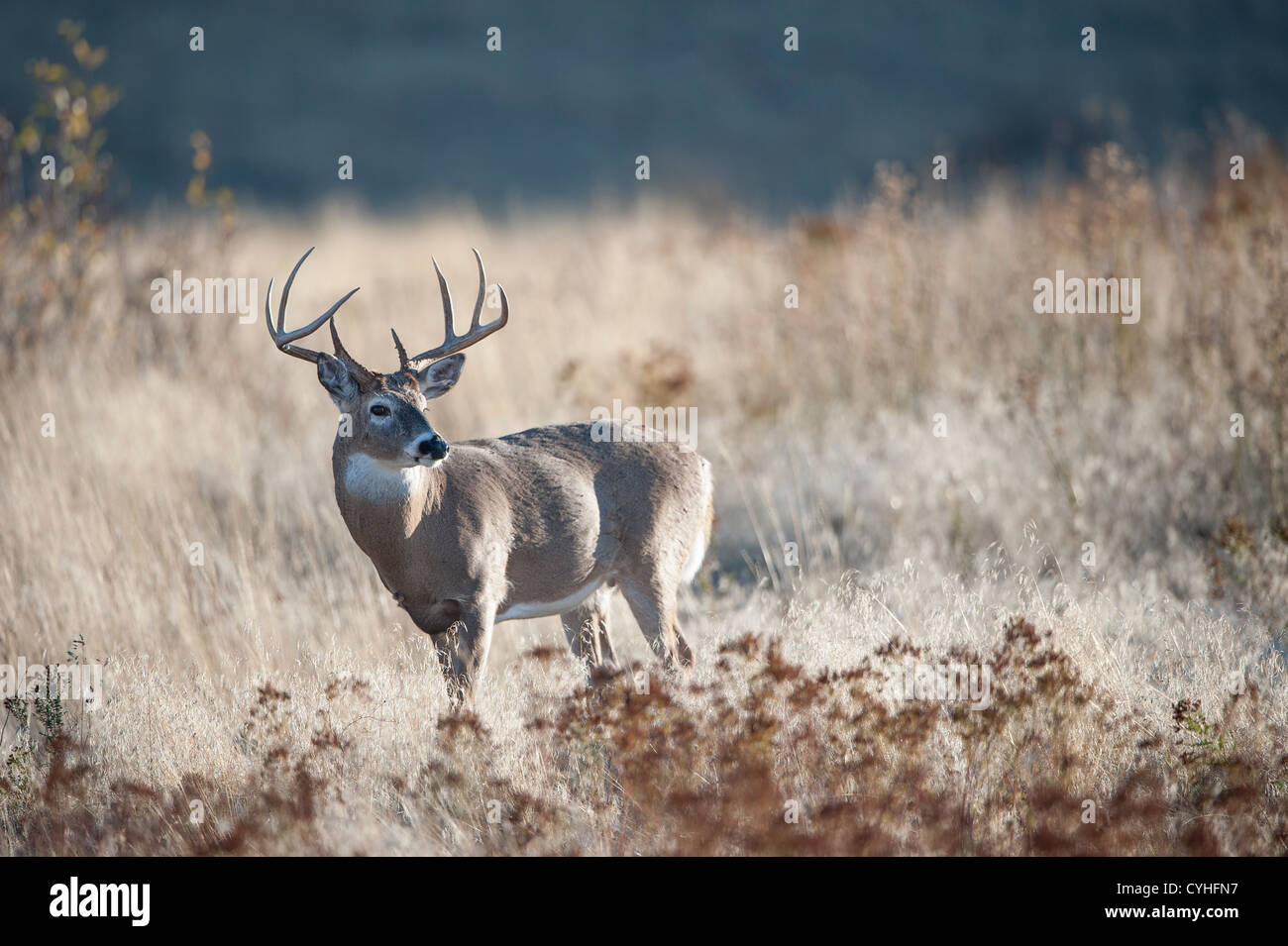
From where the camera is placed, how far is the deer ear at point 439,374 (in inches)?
205

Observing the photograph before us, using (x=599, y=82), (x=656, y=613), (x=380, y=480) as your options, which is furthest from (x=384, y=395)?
(x=599, y=82)

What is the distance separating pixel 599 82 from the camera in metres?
44.4

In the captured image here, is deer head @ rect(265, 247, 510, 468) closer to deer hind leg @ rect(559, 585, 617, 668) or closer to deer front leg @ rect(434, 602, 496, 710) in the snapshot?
deer front leg @ rect(434, 602, 496, 710)

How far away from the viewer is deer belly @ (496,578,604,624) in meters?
5.39

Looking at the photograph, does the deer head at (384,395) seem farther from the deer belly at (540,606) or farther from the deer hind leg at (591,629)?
the deer hind leg at (591,629)

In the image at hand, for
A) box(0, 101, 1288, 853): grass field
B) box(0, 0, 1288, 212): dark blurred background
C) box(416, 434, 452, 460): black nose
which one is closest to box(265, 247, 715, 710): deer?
box(416, 434, 452, 460): black nose

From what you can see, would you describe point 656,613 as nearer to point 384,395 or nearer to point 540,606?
point 540,606

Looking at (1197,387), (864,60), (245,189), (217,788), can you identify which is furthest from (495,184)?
(217,788)

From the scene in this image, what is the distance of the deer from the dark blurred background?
26111 millimetres

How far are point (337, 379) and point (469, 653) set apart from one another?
116 centimetres

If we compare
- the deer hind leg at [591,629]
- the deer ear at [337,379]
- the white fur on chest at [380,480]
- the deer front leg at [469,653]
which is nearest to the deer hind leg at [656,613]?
the deer hind leg at [591,629]

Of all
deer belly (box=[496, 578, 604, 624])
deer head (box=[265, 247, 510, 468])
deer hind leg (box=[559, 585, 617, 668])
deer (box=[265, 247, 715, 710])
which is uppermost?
deer head (box=[265, 247, 510, 468])

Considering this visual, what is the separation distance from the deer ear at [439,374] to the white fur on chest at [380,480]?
356mm
